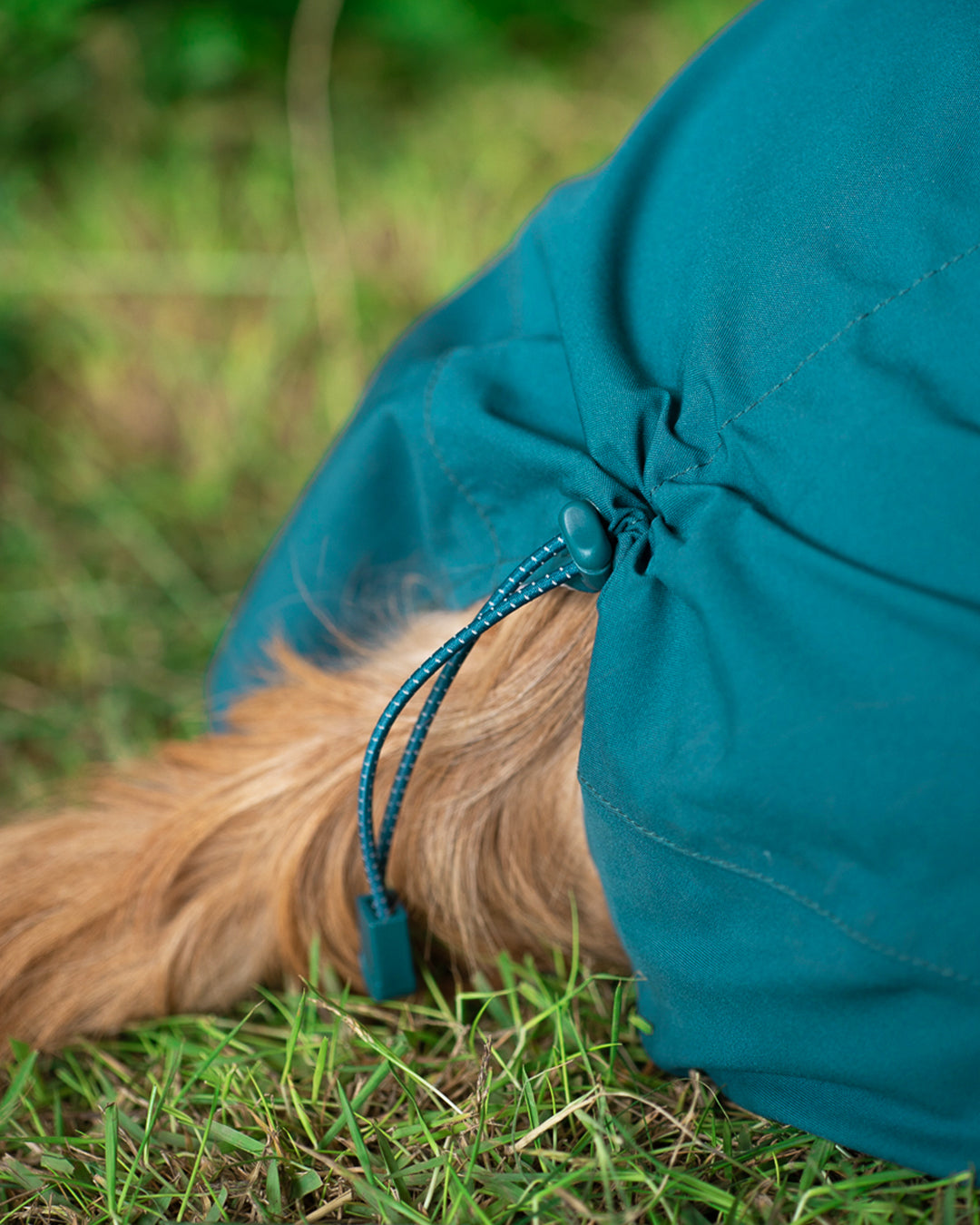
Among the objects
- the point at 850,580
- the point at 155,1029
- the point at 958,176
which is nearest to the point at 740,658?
the point at 850,580

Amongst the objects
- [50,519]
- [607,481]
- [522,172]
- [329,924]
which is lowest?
[329,924]

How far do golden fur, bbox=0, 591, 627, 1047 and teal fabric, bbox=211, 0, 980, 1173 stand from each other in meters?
0.11

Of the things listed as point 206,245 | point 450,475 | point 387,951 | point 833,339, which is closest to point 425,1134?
point 387,951

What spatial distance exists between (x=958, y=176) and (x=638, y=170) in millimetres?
232

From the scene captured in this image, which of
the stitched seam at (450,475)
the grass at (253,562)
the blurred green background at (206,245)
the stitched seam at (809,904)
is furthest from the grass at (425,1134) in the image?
the blurred green background at (206,245)

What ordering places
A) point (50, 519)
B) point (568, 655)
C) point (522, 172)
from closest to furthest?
point (568, 655) < point (50, 519) < point (522, 172)

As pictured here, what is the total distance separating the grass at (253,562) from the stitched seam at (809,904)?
0.48ft

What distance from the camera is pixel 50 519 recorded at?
1.52 metres

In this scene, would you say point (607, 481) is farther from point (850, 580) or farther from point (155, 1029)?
point (155, 1029)

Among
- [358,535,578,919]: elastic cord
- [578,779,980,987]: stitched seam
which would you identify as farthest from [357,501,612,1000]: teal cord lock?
[578,779,980,987]: stitched seam

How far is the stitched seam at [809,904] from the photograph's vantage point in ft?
1.75

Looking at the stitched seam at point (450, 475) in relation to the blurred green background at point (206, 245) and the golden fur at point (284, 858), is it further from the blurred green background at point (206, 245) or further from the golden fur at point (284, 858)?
the blurred green background at point (206, 245)

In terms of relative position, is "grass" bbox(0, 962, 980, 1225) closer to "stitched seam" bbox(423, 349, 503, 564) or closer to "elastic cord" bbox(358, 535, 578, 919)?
"elastic cord" bbox(358, 535, 578, 919)

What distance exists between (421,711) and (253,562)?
2.76 feet
